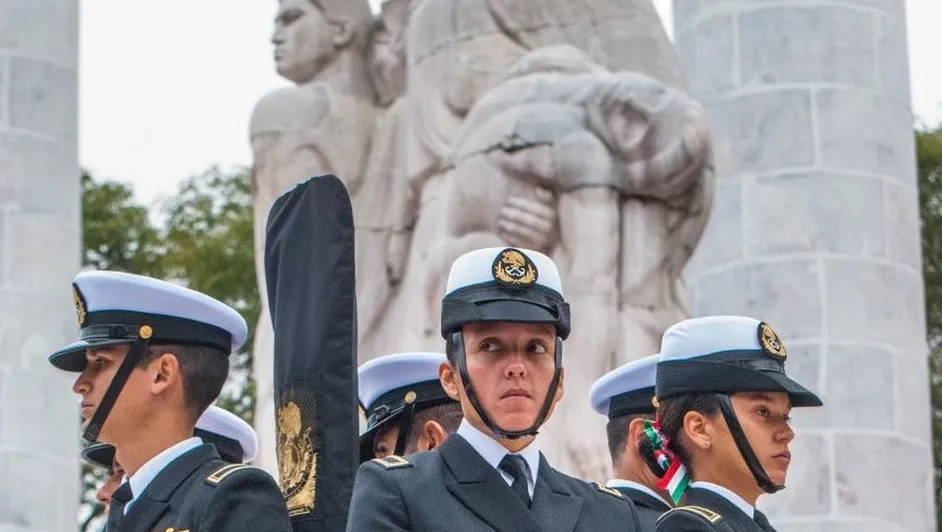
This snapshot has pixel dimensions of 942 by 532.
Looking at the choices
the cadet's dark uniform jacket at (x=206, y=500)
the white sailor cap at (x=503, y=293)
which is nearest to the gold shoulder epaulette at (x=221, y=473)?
the cadet's dark uniform jacket at (x=206, y=500)

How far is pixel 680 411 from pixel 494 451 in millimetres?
699

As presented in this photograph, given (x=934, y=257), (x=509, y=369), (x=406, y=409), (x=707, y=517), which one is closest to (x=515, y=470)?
(x=509, y=369)

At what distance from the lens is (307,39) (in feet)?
44.4

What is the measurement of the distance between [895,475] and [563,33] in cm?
389

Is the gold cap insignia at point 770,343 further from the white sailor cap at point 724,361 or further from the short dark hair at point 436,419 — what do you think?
the short dark hair at point 436,419

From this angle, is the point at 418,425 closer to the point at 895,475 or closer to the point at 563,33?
the point at 563,33

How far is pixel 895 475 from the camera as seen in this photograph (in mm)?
15305

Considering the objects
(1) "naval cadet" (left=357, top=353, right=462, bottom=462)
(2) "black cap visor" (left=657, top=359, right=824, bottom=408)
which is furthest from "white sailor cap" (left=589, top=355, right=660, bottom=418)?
(2) "black cap visor" (left=657, top=359, right=824, bottom=408)

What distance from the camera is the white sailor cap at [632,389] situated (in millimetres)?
7887

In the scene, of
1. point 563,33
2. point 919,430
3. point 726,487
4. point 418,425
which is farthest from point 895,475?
point 726,487

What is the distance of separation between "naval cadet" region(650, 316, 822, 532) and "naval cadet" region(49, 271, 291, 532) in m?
0.95

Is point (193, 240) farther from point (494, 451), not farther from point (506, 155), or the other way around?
point (494, 451)

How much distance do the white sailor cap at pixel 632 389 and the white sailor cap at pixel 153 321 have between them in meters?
1.76

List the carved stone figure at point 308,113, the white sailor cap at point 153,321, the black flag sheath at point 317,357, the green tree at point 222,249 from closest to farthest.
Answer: the black flag sheath at point 317,357 → the white sailor cap at point 153,321 → the carved stone figure at point 308,113 → the green tree at point 222,249
